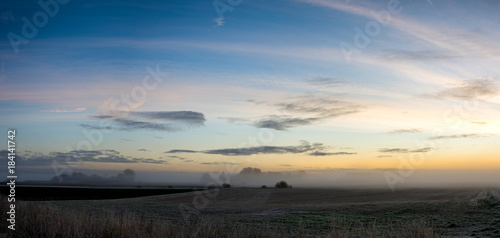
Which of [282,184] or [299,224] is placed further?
[282,184]

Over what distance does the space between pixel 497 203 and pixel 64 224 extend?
3274 cm

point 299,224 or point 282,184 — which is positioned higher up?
point 299,224

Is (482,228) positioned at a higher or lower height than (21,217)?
lower

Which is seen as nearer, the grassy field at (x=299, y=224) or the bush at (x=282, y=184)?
the grassy field at (x=299, y=224)

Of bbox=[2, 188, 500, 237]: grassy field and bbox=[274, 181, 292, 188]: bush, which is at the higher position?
bbox=[2, 188, 500, 237]: grassy field

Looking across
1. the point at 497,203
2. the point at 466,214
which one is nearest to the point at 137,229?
the point at 466,214

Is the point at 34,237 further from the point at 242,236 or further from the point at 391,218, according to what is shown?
the point at 391,218

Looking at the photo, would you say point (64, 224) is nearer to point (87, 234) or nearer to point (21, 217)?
point (87, 234)

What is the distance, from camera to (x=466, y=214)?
2877 centimetres

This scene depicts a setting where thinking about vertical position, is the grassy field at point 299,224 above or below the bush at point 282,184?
above

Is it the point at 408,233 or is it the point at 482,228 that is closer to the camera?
the point at 408,233

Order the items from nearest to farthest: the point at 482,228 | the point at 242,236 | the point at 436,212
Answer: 1. the point at 242,236
2. the point at 482,228
3. the point at 436,212

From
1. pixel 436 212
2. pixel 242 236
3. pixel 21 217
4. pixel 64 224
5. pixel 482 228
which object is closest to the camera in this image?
pixel 242 236

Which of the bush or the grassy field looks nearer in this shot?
the grassy field
